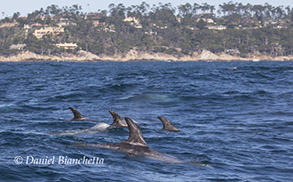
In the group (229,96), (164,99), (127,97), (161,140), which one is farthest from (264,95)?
(161,140)

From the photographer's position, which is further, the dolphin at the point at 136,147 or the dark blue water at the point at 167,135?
the dolphin at the point at 136,147

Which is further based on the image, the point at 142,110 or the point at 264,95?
the point at 264,95

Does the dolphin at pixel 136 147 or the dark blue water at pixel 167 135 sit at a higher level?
the dolphin at pixel 136 147

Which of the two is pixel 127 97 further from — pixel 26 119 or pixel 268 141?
pixel 268 141

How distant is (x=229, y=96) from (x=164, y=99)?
4.42 m

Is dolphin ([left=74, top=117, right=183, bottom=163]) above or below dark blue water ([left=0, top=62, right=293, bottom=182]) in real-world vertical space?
above

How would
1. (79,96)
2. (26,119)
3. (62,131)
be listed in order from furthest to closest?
(79,96) < (26,119) < (62,131)

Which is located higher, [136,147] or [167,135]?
[136,147]

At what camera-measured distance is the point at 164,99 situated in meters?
27.4

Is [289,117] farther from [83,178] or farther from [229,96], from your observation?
[83,178]

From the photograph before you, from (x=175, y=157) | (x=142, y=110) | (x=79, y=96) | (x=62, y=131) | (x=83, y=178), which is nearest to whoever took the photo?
(x=83, y=178)

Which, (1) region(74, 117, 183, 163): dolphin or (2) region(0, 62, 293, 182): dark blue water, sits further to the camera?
(1) region(74, 117, 183, 163): dolphin

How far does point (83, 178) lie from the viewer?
10.4m

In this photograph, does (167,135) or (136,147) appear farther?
(167,135)
